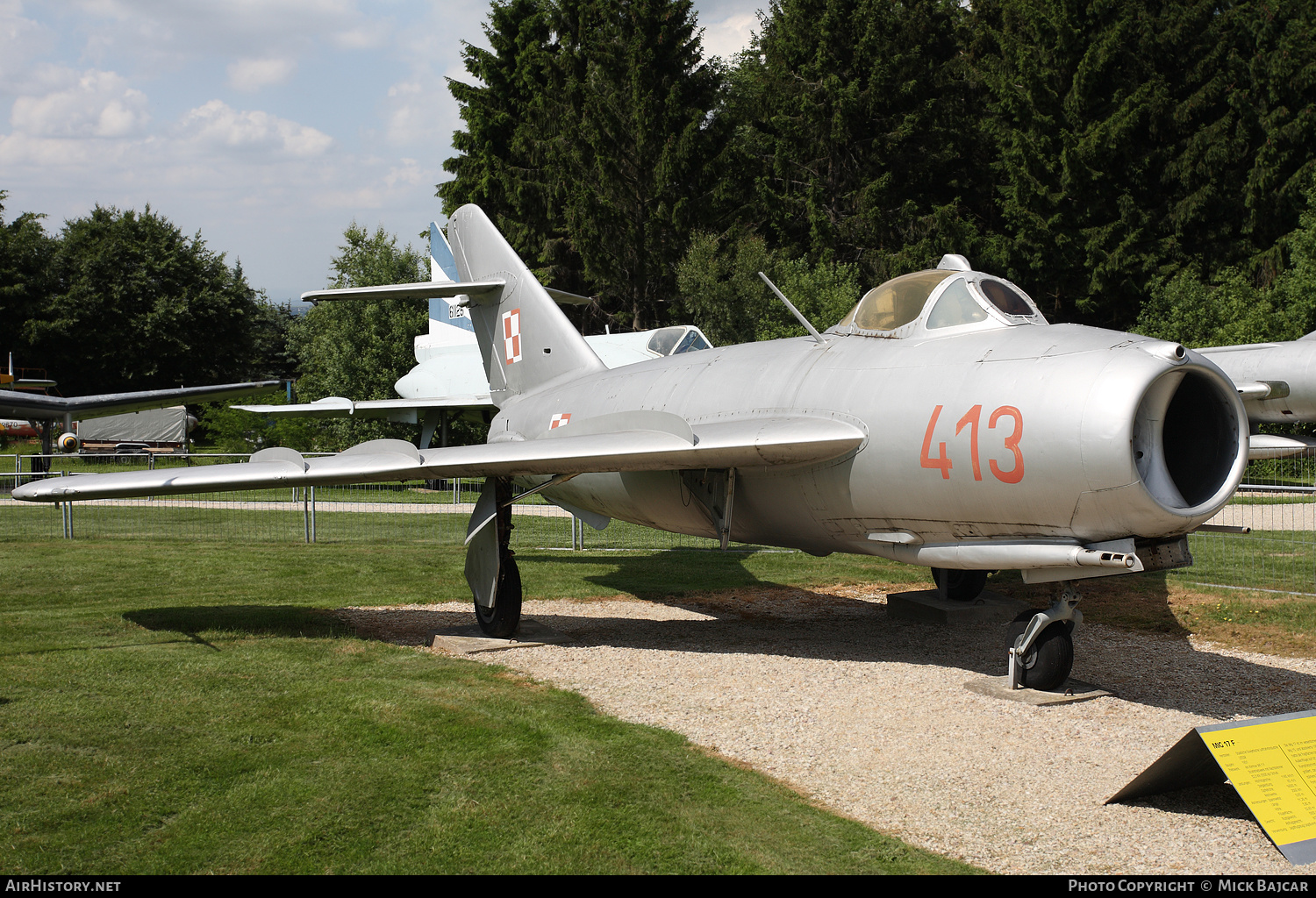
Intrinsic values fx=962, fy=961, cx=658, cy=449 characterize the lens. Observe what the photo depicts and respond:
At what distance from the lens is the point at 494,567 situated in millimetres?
9148

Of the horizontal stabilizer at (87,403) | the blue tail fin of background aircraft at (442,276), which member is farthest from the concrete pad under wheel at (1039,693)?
the blue tail fin of background aircraft at (442,276)

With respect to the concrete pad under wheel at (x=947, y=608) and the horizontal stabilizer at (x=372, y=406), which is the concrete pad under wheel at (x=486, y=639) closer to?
the concrete pad under wheel at (x=947, y=608)

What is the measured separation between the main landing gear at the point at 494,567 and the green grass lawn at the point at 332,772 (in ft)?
3.00

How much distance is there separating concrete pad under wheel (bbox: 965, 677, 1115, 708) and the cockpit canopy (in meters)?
2.68

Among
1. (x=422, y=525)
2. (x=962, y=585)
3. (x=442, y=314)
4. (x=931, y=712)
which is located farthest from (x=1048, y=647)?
(x=442, y=314)

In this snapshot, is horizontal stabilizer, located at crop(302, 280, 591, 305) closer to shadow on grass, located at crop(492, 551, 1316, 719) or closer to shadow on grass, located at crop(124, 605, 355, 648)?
shadow on grass, located at crop(124, 605, 355, 648)

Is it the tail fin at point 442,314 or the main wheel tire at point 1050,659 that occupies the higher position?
the tail fin at point 442,314

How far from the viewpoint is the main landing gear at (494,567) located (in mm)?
9180

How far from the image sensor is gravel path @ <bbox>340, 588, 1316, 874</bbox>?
474 centimetres

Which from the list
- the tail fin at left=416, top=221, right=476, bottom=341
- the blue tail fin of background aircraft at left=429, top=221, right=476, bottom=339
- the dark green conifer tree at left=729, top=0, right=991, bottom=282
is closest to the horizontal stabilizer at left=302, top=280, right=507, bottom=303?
the blue tail fin of background aircraft at left=429, top=221, right=476, bottom=339

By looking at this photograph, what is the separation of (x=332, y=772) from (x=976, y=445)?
449 cm

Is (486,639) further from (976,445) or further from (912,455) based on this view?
(976,445)
